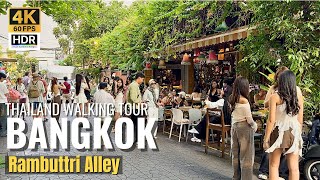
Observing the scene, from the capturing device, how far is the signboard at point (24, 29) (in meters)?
7.89

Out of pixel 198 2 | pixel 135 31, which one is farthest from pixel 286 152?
pixel 135 31

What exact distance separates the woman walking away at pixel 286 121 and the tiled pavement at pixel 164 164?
1536mm

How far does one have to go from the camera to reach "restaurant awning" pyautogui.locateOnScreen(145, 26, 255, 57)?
9016 mm

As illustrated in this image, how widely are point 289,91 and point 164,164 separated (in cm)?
324

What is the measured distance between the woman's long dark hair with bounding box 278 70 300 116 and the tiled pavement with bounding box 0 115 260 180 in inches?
78.6

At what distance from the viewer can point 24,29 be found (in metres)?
7.98

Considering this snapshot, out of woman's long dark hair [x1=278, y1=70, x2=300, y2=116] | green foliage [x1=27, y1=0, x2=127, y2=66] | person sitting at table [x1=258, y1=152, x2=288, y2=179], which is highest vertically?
green foliage [x1=27, y1=0, x2=127, y2=66]

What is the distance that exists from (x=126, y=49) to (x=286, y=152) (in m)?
13.2

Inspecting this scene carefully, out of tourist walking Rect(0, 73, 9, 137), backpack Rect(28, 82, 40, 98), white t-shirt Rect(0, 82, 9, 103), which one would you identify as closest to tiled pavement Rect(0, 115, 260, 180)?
tourist walking Rect(0, 73, 9, 137)

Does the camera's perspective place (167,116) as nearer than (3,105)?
No

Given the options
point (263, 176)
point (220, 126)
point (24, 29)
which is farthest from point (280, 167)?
point (24, 29)

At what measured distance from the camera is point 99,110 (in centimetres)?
1055

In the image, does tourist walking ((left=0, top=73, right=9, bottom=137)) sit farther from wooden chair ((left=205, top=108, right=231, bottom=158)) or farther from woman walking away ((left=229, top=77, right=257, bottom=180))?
woman walking away ((left=229, top=77, right=257, bottom=180))

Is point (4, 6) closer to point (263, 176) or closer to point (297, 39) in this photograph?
point (297, 39)
